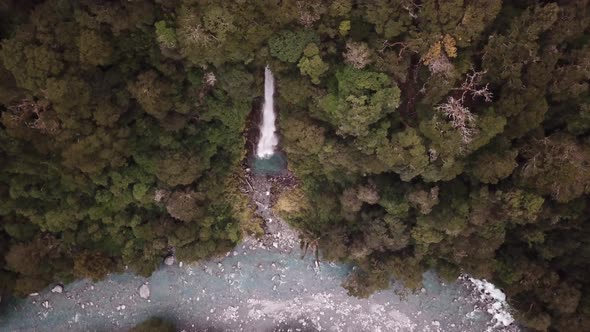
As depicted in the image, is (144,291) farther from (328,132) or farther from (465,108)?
(465,108)

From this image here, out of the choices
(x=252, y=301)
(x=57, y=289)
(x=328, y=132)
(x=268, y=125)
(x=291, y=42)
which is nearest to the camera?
(x=291, y=42)

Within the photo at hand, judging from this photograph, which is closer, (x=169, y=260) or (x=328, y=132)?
A: (x=328, y=132)

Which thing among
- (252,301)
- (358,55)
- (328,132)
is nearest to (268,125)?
(328,132)

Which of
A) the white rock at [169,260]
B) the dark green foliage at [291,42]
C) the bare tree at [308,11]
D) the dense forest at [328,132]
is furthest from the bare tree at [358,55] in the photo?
the white rock at [169,260]

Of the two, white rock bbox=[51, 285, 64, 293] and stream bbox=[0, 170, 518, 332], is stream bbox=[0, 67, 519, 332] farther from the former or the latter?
white rock bbox=[51, 285, 64, 293]

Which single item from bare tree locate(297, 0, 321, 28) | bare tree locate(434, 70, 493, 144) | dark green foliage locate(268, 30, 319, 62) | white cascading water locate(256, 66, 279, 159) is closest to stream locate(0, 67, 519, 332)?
white cascading water locate(256, 66, 279, 159)

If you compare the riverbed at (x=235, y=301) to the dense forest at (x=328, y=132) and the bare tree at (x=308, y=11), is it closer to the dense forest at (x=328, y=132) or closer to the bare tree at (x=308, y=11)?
the dense forest at (x=328, y=132)

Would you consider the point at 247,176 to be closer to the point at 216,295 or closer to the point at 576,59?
the point at 216,295
